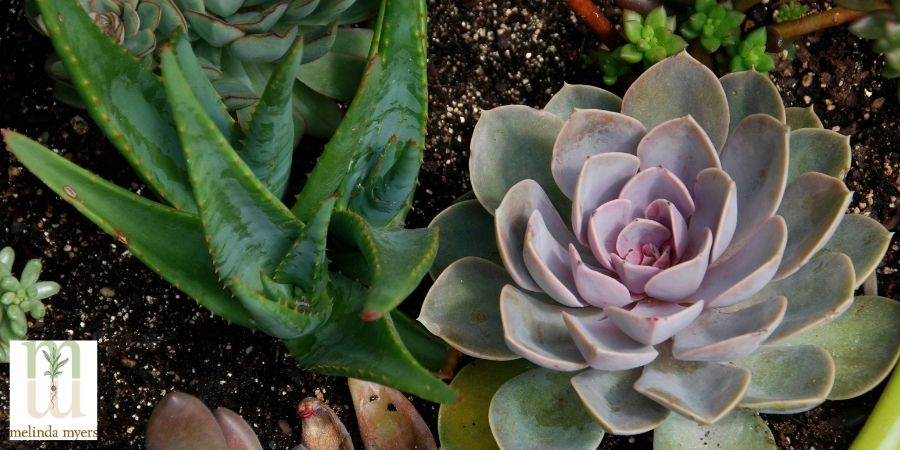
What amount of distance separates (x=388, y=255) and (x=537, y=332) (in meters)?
0.21

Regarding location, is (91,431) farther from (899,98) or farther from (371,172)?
(899,98)

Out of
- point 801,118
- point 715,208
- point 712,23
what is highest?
point 712,23

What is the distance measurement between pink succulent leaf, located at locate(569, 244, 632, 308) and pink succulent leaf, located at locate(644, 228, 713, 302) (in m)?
0.03

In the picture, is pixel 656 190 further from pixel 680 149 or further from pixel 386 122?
pixel 386 122

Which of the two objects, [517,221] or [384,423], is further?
[384,423]

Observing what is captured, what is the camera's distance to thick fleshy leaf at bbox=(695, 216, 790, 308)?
844 mm

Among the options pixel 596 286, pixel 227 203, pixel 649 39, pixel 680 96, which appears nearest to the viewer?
pixel 227 203

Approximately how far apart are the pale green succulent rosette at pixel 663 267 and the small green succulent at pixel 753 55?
0.12 metres

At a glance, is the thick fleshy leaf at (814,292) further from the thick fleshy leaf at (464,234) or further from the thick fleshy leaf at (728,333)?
the thick fleshy leaf at (464,234)

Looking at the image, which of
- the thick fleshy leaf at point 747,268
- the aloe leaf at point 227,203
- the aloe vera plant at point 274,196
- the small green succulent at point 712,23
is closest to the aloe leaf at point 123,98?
the aloe vera plant at point 274,196

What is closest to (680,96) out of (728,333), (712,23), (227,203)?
(712,23)

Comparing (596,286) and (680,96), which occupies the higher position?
(680,96)

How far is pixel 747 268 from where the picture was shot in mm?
894

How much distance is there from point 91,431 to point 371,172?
1.82ft
